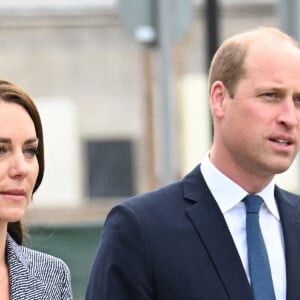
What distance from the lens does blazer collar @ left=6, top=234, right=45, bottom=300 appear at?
4035mm

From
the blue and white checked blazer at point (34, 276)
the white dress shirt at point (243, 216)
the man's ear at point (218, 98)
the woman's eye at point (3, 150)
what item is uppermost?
the man's ear at point (218, 98)

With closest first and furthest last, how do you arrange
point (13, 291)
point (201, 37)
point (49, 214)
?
1. point (13, 291)
2. point (49, 214)
3. point (201, 37)

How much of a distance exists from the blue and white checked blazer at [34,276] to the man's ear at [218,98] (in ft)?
2.27

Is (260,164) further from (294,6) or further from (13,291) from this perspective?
(294,6)

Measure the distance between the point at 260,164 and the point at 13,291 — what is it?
2.73 ft

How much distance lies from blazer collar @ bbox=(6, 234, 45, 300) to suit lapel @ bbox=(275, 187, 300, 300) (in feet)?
2.48

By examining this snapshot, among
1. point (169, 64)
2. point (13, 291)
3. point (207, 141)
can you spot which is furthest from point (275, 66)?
point (207, 141)

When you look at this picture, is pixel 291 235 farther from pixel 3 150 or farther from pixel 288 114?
pixel 3 150

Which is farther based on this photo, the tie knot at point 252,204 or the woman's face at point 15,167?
the tie knot at point 252,204

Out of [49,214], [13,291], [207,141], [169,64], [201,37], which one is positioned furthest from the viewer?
[201,37]

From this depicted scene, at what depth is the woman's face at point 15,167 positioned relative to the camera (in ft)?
12.9

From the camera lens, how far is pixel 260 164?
4.07 m

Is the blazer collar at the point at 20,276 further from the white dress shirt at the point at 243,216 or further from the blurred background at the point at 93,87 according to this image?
the blurred background at the point at 93,87

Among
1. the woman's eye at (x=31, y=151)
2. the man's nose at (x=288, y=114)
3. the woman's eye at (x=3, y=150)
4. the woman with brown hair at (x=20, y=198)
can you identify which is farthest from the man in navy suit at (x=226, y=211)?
the woman's eye at (x=3, y=150)
